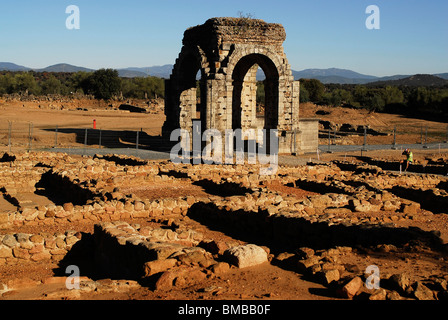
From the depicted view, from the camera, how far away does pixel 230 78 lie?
24969mm

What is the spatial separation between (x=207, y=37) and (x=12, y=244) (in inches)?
734

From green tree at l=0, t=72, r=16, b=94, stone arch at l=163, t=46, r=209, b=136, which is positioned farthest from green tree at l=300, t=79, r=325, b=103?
stone arch at l=163, t=46, r=209, b=136

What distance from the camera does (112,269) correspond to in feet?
28.3

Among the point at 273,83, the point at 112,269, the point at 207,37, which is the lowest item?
the point at 112,269

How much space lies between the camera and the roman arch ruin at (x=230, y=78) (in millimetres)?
24953
